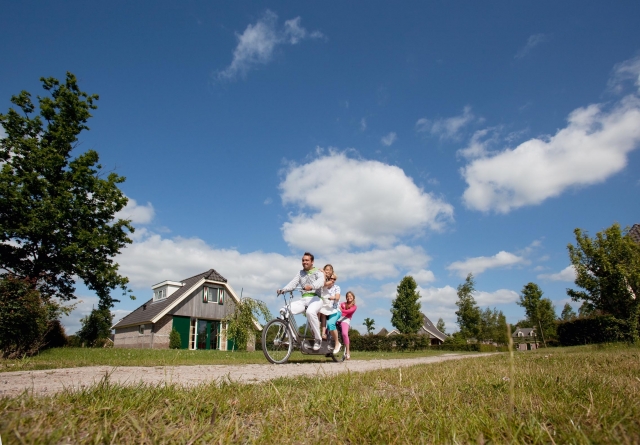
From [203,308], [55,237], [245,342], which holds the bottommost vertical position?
[245,342]

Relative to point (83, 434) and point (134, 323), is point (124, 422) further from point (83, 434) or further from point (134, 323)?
point (134, 323)

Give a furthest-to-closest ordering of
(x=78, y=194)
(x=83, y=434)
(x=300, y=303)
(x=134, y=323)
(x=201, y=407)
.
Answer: (x=134, y=323) → (x=78, y=194) → (x=300, y=303) → (x=201, y=407) → (x=83, y=434)

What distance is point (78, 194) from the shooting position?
21.3m

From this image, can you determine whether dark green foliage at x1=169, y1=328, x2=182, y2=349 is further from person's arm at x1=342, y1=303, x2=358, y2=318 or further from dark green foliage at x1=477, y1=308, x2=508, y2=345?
dark green foliage at x1=477, y1=308, x2=508, y2=345

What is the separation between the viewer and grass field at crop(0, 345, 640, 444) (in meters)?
1.67

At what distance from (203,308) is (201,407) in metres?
32.5

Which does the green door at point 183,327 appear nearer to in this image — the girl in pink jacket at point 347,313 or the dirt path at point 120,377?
the girl in pink jacket at point 347,313

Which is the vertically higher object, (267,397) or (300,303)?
(300,303)

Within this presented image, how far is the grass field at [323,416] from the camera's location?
1671 mm

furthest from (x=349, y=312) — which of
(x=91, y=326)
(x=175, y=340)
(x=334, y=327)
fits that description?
(x=91, y=326)

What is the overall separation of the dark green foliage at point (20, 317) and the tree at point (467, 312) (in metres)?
39.1

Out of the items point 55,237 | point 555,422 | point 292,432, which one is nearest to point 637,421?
point 555,422

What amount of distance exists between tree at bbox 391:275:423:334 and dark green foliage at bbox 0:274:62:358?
94.9 ft

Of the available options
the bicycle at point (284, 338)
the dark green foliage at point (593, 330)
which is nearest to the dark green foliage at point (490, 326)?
the dark green foliage at point (593, 330)
